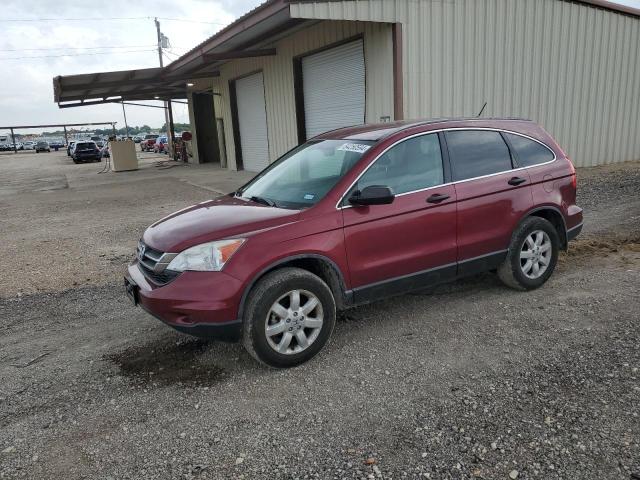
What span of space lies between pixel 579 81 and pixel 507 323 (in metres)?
11.1

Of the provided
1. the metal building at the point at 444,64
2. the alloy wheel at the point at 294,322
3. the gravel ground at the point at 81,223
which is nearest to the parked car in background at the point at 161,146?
the gravel ground at the point at 81,223

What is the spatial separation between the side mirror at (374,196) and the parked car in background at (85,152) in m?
35.7

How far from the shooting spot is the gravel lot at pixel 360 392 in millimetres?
2801

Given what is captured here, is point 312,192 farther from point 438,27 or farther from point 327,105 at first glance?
point 327,105

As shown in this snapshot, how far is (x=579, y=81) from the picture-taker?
515 inches

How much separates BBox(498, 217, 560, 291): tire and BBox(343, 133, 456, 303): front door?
741 millimetres

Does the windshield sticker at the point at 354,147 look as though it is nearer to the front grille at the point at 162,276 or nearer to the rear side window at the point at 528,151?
the rear side window at the point at 528,151

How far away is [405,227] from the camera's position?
13.6 feet

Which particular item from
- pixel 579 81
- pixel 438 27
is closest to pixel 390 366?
pixel 438 27

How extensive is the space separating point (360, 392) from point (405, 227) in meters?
1.38

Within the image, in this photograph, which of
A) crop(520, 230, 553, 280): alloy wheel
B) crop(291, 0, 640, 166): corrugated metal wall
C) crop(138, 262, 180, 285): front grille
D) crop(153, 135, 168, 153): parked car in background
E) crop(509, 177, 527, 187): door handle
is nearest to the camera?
crop(138, 262, 180, 285): front grille

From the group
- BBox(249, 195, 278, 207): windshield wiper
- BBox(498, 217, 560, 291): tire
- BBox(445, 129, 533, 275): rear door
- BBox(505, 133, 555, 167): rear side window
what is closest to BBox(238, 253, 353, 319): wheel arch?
BBox(249, 195, 278, 207): windshield wiper

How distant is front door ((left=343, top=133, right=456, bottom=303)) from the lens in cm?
400

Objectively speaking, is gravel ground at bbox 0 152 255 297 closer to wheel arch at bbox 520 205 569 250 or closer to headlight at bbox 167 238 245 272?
headlight at bbox 167 238 245 272
